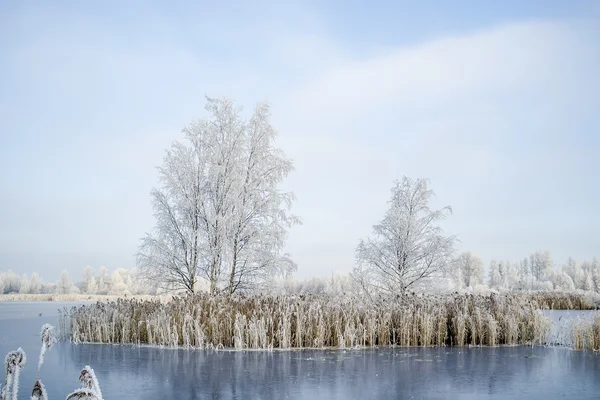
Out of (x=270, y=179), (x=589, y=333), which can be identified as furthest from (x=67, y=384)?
(x=270, y=179)

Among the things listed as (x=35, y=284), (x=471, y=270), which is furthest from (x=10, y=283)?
(x=471, y=270)

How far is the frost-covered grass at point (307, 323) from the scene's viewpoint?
1416 cm

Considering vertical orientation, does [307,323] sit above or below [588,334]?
above

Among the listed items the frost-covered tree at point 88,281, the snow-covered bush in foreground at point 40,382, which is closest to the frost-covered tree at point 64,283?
the frost-covered tree at point 88,281

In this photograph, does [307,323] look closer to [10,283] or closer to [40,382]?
[40,382]

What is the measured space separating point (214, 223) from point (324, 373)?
1330 centimetres

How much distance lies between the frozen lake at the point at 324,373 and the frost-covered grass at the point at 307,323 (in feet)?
2.40

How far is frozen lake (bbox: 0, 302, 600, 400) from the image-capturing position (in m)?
8.77

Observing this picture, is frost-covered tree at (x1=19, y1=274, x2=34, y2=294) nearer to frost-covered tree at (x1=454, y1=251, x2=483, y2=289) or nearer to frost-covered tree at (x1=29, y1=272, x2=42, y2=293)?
frost-covered tree at (x1=29, y1=272, x2=42, y2=293)

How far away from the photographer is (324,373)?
1038cm

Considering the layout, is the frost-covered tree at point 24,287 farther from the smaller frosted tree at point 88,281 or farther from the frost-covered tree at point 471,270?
the frost-covered tree at point 471,270

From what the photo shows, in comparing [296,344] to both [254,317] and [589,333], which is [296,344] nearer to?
[254,317]

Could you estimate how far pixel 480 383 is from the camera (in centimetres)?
977

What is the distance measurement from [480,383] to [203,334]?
7.12 metres
